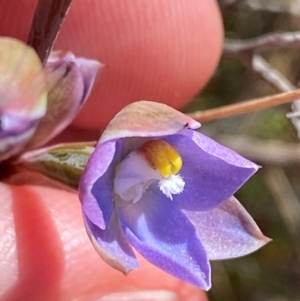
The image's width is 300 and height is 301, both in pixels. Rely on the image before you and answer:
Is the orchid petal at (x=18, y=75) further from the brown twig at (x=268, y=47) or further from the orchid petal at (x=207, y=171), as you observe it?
the brown twig at (x=268, y=47)

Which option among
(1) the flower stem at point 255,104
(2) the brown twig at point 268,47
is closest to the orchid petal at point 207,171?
(1) the flower stem at point 255,104

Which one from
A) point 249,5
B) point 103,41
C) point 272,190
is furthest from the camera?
point 272,190

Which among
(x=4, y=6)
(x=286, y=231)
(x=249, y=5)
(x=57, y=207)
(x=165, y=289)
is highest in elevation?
(x=4, y=6)

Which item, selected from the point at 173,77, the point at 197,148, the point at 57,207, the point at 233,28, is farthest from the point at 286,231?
the point at 197,148

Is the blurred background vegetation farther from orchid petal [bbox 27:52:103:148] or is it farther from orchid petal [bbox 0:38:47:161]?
orchid petal [bbox 0:38:47:161]

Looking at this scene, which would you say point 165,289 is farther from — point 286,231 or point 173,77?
point 286,231

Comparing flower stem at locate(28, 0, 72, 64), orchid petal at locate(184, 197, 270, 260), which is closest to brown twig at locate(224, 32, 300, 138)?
orchid petal at locate(184, 197, 270, 260)

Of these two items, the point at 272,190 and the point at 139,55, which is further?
the point at 272,190

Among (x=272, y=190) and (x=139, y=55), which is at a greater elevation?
(x=139, y=55)
